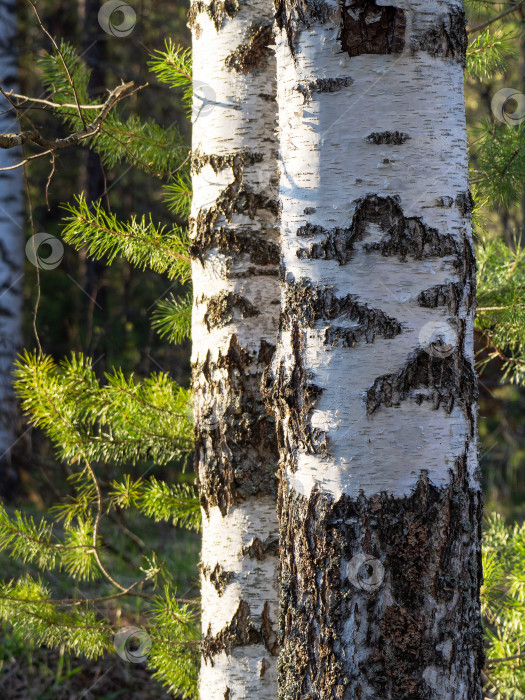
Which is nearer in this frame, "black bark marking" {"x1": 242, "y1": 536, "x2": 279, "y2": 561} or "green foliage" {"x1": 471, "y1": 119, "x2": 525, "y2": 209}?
"black bark marking" {"x1": 242, "y1": 536, "x2": 279, "y2": 561}

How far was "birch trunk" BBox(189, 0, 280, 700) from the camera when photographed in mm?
1553

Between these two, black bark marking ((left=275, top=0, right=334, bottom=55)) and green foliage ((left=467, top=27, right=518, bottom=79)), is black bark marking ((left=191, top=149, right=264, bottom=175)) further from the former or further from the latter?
green foliage ((left=467, top=27, right=518, bottom=79))

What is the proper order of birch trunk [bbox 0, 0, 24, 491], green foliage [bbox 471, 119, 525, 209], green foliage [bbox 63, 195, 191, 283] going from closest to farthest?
1. green foliage [bbox 63, 195, 191, 283]
2. green foliage [bbox 471, 119, 525, 209]
3. birch trunk [bbox 0, 0, 24, 491]

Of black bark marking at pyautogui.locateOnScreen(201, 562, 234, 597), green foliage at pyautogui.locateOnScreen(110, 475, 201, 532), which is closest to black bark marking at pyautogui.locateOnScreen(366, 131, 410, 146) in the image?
black bark marking at pyautogui.locateOnScreen(201, 562, 234, 597)

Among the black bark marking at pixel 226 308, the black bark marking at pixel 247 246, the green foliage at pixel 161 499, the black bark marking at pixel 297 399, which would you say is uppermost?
the black bark marking at pixel 247 246

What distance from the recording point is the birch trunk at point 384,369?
3.55ft

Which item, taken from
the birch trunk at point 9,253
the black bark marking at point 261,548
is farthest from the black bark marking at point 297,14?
the birch trunk at point 9,253

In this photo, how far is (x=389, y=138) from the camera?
1.11m

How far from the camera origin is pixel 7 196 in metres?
5.08

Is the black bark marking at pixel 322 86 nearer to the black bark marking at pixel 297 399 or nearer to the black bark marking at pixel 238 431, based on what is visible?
the black bark marking at pixel 297 399

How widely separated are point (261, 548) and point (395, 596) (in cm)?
53

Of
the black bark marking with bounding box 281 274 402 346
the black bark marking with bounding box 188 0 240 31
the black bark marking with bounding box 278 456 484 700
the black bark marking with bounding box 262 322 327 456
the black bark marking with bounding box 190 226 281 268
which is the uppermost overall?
the black bark marking with bounding box 188 0 240 31

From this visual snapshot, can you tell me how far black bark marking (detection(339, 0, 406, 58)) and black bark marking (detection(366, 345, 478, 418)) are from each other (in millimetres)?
542

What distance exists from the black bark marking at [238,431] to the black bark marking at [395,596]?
46cm
